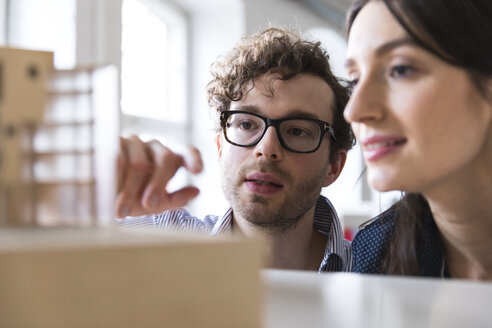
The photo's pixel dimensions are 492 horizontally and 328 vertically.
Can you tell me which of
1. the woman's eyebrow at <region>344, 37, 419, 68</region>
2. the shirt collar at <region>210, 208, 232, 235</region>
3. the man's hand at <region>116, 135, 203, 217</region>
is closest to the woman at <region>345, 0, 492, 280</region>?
the woman's eyebrow at <region>344, 37, 419, 68</region>

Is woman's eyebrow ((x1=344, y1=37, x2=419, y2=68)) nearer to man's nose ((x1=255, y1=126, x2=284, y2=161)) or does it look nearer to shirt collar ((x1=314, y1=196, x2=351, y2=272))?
man's nose ((x1=255, y1=126, x2=284, y2=161))

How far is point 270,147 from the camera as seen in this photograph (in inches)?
52.8

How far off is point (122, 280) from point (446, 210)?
877 millimetres

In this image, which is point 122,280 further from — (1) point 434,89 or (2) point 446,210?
(2) point 446,210

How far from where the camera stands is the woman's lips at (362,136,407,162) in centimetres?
83

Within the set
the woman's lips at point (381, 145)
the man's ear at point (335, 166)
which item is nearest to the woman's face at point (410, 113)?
the woman's lips at point (381, 145)

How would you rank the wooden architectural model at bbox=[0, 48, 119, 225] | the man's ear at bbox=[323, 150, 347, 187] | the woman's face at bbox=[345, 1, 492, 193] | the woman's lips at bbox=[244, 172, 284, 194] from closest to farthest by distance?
the wooden architectural model at bbox=[0, 48, 119, 225] < the woman's face at bbox=[345, 1, 492, 193] < the woman's lips at bbox=[244, 172, 284, 194] < the man's ear at bbox=[323, 150, 347, 187]

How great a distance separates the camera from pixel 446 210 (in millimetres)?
992

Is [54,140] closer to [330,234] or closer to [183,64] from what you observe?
[330,234]

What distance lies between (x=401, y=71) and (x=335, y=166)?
0.79m

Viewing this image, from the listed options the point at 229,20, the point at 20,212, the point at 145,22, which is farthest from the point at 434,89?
the point at 229,20

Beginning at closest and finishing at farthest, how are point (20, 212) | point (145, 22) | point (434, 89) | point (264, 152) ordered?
point (20, 212) < point (434, 89) < point (264, 152) < point (145, 22)

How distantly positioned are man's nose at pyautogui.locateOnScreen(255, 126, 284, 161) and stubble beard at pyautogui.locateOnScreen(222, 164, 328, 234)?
3 centimetres

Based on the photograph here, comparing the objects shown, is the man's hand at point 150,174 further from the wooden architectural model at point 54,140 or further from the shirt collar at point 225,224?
the shirt collar at point 225,224
